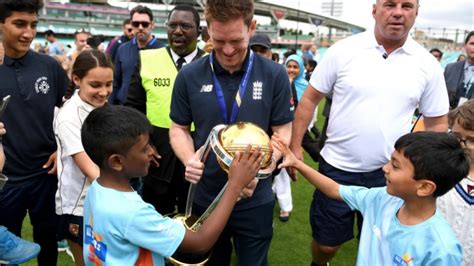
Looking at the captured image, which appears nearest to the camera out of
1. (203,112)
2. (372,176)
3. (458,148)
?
(458,148)

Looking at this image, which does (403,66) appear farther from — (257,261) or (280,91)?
(257,261)

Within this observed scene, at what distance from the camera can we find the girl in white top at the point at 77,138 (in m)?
2.49

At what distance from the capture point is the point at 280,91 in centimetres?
244

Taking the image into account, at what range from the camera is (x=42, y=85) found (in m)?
2.91

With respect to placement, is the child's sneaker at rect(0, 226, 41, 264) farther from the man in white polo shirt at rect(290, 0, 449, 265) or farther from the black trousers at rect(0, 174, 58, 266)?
the man in white polo shirt at rect(290, 0, 449, 265)

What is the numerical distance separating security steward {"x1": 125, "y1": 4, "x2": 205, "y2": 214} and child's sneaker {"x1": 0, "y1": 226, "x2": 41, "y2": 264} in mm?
1256

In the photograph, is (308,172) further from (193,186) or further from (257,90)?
(193,186)

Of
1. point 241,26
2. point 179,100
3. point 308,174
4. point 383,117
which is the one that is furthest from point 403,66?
point 179,100

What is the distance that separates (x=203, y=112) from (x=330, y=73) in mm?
1083

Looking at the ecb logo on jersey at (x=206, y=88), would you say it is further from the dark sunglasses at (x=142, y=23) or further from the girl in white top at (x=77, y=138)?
the dark sunglasses at (x=142, y=23)

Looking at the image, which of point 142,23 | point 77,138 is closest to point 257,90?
point 77,138

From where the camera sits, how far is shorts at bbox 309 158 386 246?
2965 millimetres

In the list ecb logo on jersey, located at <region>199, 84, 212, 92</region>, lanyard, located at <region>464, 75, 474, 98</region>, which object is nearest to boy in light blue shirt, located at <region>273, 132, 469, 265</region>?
ecb logo on jersey, located at <region>199, 84, 212, 92</region>

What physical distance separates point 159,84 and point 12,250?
5.48 ft
